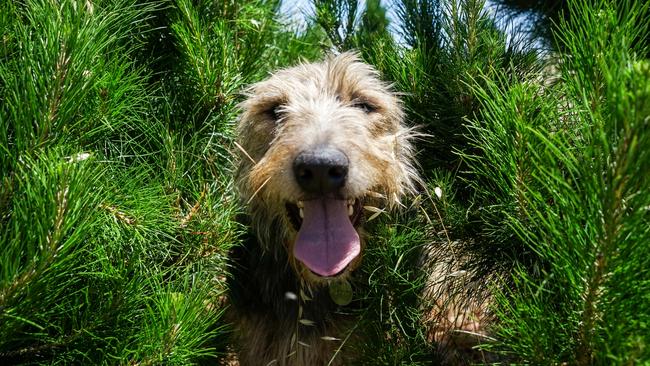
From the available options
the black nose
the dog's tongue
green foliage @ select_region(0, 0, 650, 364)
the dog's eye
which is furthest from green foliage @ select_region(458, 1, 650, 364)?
the dog's eye

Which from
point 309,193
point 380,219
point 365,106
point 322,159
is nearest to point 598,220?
point 322,159

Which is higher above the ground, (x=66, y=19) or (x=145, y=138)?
(x=66, y=19)

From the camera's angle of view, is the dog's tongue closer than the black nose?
No

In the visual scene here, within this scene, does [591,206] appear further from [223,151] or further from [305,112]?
[223,151]

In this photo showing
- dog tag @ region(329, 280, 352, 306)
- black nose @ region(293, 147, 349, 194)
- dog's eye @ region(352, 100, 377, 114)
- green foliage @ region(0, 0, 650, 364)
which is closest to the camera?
green foliage @ region(0, 0, 650, 364)

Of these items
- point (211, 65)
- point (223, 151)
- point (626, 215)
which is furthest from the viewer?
point (223, 151)

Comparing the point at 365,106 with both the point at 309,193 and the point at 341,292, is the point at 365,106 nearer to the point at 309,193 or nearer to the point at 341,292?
the point at 309,193

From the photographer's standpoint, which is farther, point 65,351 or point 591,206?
point 65,351

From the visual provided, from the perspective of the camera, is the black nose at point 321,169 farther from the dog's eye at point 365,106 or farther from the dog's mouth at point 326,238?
the dog's eye at point 365,106

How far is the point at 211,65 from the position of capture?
3.04m

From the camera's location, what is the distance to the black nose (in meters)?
2.60

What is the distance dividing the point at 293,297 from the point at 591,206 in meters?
1.83

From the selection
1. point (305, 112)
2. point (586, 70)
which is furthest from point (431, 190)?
point (586, 70)

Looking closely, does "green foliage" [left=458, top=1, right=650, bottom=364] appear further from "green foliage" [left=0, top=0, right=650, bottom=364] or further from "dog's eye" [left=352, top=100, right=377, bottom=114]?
"dog's eye" [left=352, top=100, right=377, bottom=114]
